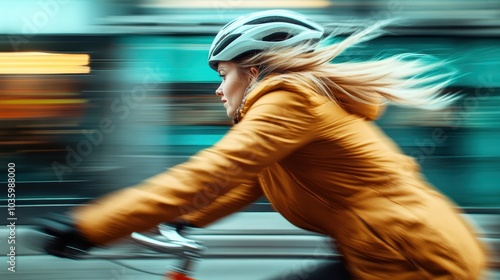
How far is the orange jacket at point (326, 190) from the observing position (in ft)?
4.65

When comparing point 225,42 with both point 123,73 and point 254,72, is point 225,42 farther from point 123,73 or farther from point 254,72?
point 123,73

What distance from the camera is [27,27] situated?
12.6ft

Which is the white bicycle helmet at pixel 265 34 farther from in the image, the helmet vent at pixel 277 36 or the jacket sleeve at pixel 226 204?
the jacket sleeve at pixel 226 204

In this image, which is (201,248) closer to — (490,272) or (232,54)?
(232,54)

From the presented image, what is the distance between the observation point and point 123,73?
12.9 ft

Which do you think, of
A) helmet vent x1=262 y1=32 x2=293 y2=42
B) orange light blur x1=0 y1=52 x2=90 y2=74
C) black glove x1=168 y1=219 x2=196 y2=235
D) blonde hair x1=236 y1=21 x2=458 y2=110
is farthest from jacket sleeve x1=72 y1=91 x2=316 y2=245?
orange light blur x1=0 y1=52 x2=90 y2=74

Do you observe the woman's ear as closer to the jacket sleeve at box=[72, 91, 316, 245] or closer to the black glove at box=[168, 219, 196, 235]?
the jacket sleeve at box=[72, 91, 316, 245]

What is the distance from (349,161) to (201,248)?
43 centimetres

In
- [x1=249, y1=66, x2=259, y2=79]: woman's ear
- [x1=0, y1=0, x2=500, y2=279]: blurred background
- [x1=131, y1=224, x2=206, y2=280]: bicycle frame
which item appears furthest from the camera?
[x1=0, y1=0, x2=500, y2=279]: blurred background

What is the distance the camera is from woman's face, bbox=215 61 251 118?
1.82 meters

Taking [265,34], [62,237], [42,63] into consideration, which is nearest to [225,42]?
[265,34]

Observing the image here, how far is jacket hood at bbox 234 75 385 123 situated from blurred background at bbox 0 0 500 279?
2201 millimetres

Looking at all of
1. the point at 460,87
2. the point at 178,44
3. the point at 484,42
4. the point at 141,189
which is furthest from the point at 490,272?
the point at 141,189

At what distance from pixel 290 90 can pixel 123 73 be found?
2.51 meters
